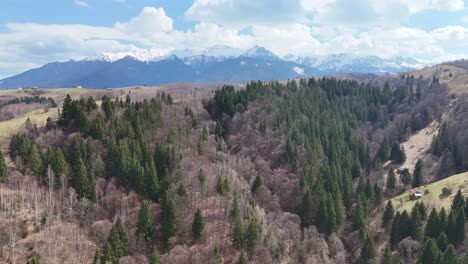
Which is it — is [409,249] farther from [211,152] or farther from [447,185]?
[211,152]

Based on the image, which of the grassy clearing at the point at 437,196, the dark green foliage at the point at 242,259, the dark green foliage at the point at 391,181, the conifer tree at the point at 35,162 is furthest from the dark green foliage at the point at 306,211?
the conifer tree at the point at 35,162

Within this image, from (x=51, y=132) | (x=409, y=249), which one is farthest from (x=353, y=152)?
(x=51, y=132)

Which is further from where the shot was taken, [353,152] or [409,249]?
[353,152]

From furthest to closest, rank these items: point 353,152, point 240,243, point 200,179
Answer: point 353,152, point 200,179, point 240,243

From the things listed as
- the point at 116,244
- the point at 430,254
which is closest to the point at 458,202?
the point at 430,254

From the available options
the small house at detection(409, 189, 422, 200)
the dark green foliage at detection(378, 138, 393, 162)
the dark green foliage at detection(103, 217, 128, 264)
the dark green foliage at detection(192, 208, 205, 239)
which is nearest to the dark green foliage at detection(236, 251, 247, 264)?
the dark green foliage at detection(192, 208, 205, 239)

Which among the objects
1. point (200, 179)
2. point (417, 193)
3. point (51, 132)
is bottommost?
point (417, 193)

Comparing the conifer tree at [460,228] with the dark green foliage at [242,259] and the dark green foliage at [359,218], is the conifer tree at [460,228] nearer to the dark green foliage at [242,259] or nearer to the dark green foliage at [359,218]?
the dark green foliage at [359,218]

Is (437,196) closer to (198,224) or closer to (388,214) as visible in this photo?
(388,214)
